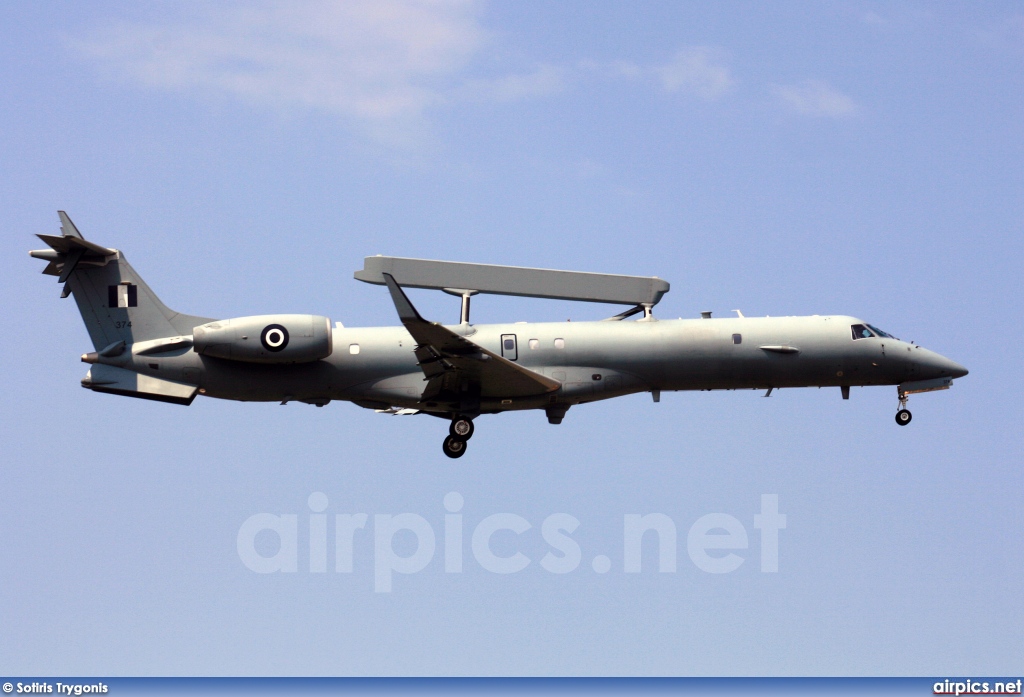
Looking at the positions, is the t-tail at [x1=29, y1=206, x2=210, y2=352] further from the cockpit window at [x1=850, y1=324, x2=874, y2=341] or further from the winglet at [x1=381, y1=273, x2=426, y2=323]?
the cockpit window at [x1=850, y1=324, x2=874, y2=341]

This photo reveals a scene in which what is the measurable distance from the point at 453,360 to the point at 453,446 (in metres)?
3.00

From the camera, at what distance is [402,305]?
1234 inches

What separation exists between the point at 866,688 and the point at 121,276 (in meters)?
22.7

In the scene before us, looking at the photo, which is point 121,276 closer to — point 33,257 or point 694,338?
point 33,257

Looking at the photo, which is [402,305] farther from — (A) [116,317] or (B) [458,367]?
(A) [116,317]

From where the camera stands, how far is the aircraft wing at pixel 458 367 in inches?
1249

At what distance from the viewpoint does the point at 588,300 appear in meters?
35.9

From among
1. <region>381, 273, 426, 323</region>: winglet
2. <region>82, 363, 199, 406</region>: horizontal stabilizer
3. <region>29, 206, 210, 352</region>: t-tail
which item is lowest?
<region>82, 363, 199, 406</region>: horizontal stabilizer

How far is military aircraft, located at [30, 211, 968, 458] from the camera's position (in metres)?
34.0

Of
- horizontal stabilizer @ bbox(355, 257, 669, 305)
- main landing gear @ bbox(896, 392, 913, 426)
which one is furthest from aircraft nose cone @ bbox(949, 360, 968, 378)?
horizontal stabilizer @ bbox(355, 257, 669, 305)

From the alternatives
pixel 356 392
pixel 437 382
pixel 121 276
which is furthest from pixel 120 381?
pixel 437 382

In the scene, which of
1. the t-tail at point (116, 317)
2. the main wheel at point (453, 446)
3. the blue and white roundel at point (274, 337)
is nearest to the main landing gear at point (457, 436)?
the main wheel at point (453, 446)

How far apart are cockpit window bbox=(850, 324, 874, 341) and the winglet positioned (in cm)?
1291

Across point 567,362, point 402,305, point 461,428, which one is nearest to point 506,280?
point 567,362
